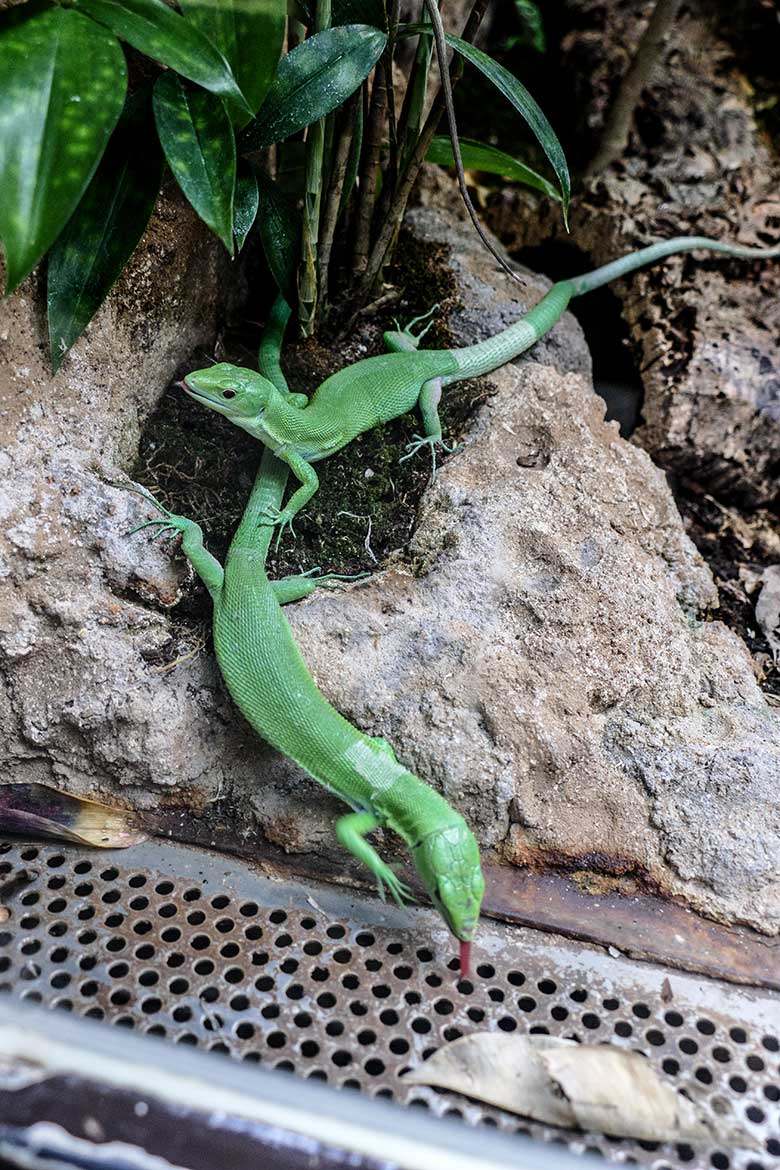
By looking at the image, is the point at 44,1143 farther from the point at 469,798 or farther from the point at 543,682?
the point at 543,682

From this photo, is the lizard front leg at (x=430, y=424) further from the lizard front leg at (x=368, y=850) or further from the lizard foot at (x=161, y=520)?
the lizard front leg at (x=368, y=850)

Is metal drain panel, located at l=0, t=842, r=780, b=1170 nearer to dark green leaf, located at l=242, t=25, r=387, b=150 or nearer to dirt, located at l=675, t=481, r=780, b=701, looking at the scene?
dirt, located at l=675, t=481, r=780, b=701

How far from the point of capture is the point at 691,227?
3.53 metres

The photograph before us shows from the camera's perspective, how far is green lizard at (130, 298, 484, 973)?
2025mm

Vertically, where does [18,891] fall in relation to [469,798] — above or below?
below

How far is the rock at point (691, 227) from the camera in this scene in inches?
130

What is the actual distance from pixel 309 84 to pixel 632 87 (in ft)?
5.92

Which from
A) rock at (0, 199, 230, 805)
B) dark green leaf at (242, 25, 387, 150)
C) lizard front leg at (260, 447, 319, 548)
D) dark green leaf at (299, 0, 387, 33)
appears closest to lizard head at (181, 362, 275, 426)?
lizard front leg at (260, 447, 319, 548)

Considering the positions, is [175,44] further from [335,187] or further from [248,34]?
[335,187]

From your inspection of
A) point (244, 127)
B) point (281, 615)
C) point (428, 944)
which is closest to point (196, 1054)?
point (428, 944)

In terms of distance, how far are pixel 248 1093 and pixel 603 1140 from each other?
76 centimetres

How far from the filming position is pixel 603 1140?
5.50 ft

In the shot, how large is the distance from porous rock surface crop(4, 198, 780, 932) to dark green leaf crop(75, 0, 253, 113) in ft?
2.51

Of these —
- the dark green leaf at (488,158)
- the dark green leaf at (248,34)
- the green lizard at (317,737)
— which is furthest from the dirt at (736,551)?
the dark green leaf at (248,34)
